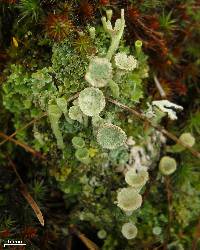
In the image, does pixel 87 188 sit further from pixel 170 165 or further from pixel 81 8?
pixel 81 8

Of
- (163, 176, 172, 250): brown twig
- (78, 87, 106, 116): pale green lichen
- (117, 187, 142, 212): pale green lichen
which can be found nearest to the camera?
(78, 87, 106, 116): pale green lichen

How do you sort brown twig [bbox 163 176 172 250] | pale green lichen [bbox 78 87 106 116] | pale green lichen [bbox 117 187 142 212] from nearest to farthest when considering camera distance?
pale green lichen [bbox 78 87 106 116] < pale green lichen [bbox 117 187 142 212] < brown twig [bbox 163 176 172 250]

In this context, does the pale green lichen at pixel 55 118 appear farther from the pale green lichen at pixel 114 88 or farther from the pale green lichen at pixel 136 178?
the pale green lichen at pixel 136 178

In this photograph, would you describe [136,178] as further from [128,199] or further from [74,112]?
[74,112]

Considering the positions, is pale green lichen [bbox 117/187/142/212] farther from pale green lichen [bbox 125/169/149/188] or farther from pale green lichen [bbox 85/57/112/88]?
pale green lichen [bbox 85/57/112/88]

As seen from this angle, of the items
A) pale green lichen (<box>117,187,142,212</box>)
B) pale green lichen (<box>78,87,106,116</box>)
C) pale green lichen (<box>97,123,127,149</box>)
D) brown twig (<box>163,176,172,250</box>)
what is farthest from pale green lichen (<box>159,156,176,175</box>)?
pale green lichen (<box>78,87,106,116</box>)

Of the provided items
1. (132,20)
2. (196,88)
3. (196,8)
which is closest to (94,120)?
(132,20)

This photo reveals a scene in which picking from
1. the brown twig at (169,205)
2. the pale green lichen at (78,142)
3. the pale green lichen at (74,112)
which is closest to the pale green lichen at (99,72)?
the pale green lichen at (74,112)
